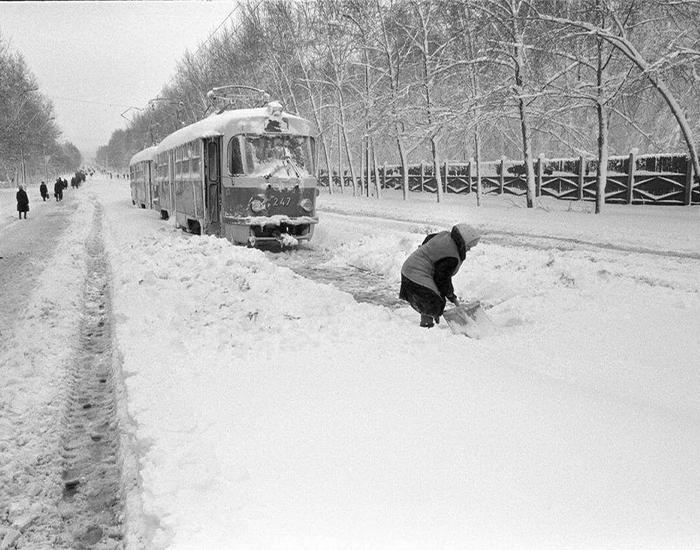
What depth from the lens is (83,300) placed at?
8344 millimetres

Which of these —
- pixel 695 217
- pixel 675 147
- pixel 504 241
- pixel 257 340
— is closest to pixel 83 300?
pixel 257 340

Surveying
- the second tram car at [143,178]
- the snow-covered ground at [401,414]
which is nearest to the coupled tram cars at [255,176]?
the snow-covered ground at [401,414]

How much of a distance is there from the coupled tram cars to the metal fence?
1239 cm

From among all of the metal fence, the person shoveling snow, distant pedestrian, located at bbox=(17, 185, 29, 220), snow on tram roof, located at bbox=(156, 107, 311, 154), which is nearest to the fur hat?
the person shoveling snow

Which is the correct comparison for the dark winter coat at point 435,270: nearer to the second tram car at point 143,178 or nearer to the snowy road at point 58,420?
the snowy road at point 58,420

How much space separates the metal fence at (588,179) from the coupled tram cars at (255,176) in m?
12.4

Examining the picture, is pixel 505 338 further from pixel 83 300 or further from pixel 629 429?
pixel 83 300

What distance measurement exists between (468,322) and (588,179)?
817 inches

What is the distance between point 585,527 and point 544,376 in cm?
218

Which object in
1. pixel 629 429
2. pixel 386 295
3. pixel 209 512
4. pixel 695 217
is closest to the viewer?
pixel 209 512

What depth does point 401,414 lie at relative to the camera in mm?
3896

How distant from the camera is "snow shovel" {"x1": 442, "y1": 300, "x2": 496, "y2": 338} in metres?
6.01

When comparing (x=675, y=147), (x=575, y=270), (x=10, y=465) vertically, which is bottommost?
(x=10, y=465)

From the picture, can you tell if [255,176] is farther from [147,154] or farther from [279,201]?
[147,154]
